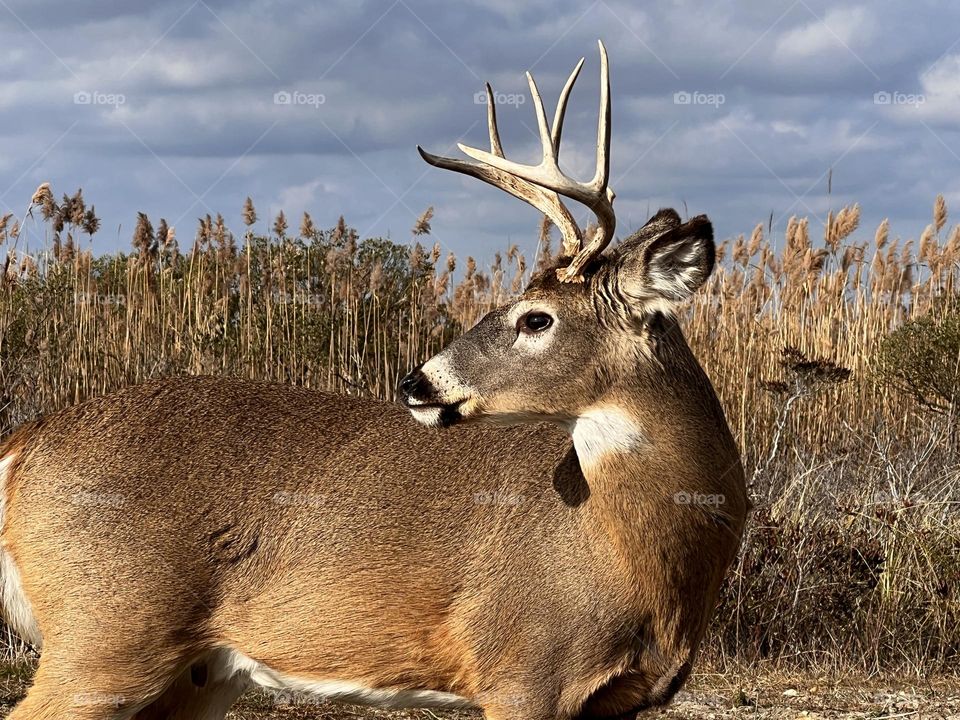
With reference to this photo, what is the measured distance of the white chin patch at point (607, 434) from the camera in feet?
13.6

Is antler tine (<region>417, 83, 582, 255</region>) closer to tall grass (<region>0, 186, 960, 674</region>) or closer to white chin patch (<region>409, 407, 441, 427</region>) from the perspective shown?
white chin patch (<region>409, 407, 441, 427</region>)

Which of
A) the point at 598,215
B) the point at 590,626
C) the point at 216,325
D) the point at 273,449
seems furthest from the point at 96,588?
the point at 216,325

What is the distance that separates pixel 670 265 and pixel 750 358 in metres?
6.11

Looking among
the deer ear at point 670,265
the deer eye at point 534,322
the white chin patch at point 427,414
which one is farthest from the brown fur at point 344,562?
the deer ear at point 670,265

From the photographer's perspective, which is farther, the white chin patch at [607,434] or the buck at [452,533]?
the white chin patch at [607,434]

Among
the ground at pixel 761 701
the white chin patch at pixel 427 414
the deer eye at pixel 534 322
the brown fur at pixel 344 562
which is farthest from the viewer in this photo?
the ground at pixel 761 701

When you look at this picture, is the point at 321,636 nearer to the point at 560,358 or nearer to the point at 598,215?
the point at 560,358

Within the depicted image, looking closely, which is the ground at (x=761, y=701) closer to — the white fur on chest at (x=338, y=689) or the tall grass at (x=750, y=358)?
the tall grass at (x=750, y=358)

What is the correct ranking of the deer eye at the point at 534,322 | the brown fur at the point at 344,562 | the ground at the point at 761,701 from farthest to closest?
the ground at the point at 761,701, the deer eye at the point at 534,322, the brown fur at the point at 344,562

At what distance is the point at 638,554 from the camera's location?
13.3ft

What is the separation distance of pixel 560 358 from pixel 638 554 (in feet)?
2.29

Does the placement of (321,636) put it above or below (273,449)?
below

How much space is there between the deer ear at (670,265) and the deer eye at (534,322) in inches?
10.8

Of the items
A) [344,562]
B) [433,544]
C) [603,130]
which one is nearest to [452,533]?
[433,544]
